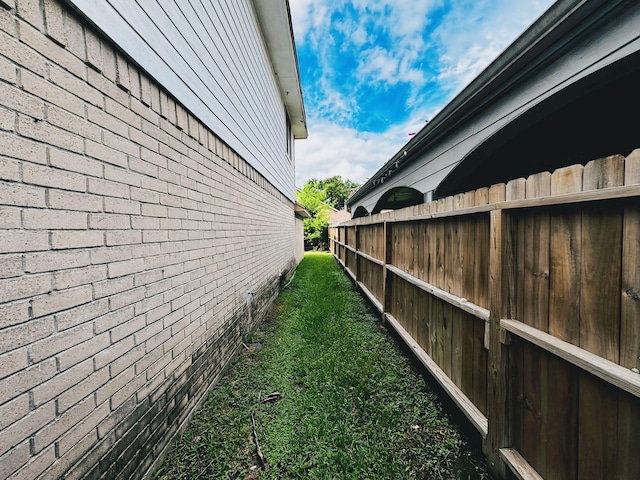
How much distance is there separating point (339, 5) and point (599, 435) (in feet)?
46.7

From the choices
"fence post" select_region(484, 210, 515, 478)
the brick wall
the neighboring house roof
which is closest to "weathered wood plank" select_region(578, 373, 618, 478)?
"fence post" select_region(484, 210, 515, 478)

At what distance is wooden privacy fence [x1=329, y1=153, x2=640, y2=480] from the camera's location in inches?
41.9

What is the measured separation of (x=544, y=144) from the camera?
4621 mm

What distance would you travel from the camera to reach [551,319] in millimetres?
1386

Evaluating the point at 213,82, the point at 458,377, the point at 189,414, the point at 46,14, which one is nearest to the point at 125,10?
the point at 46,14

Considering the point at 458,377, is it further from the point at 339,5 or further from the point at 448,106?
the point at 339,5

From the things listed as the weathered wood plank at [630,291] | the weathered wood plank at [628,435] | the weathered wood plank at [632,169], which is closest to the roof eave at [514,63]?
the weathered wood plank at [632,169]

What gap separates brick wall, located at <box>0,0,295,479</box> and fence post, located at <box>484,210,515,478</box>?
2128 millimetres

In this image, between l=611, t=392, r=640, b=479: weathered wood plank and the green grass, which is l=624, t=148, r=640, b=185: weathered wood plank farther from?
the green grass

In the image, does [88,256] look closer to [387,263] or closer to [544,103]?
[544,103]

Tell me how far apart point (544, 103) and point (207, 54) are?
3.23 m

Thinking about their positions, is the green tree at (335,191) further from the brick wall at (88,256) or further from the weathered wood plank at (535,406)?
the weathered wood plank at (535,406)

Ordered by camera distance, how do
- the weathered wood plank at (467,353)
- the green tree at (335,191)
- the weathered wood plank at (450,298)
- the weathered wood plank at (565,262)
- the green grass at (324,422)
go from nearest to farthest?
the weathered wood plank at (565,262), the green grass at (324,422), the weathered wood plank at (450,298), the weathered wood plank at (467,353), the green tree at (335,191)

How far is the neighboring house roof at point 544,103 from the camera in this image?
1.91 metres
